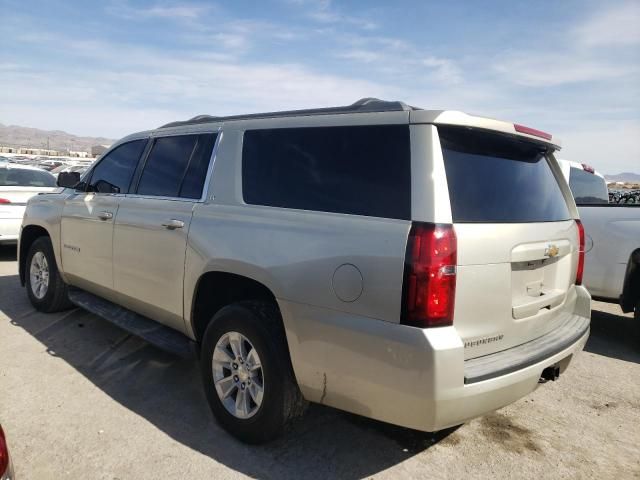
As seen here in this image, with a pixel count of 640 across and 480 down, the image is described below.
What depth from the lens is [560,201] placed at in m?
3.30

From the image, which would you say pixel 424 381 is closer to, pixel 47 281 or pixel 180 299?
pixel 180 299

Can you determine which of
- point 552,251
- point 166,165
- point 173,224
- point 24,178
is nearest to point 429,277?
point 552,251

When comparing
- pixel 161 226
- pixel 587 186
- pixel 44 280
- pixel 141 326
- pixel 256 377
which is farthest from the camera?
pixel 587 186

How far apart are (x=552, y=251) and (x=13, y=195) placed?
8.27 meters

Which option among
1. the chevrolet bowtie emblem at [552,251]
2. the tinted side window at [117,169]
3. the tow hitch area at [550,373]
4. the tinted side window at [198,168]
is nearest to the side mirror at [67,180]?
the tinted side window at [117,169]

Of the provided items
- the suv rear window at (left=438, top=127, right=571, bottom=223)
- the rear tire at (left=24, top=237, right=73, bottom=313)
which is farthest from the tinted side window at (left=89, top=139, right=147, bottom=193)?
the suv rear window at (left=438, top=127, right=571, bottom=223)

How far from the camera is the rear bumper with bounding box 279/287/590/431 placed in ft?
7.31

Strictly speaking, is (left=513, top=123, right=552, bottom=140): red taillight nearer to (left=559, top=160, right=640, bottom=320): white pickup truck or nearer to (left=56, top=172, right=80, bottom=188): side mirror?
(left=559, top=160, right=640, bottom=320): white pickup truck

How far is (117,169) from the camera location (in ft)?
14.7

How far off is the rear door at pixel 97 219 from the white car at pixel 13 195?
3956mm

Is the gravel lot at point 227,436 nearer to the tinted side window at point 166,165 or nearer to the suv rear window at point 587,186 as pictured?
the tinted side window at point 166,165

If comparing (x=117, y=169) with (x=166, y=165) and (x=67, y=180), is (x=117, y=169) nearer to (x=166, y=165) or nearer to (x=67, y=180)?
(x=67, y=180)

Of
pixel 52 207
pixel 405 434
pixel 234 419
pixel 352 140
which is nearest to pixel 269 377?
pixel 234 419

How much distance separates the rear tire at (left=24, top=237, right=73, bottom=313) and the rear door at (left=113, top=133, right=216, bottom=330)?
152 cm
